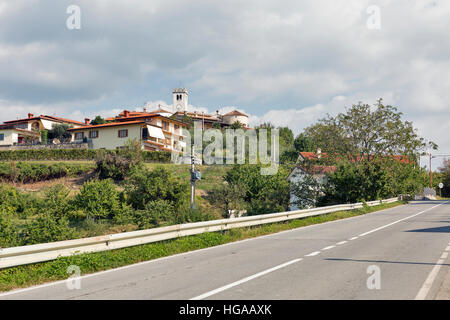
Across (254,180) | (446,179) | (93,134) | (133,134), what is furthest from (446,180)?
(93,134)

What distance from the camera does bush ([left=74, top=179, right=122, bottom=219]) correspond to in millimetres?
28291

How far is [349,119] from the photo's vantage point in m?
37.4

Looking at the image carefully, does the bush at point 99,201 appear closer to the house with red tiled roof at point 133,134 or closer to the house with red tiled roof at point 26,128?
the house with red tiled roof at point 133,134

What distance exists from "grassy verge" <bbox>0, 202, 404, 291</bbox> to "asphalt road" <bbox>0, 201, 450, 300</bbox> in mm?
343

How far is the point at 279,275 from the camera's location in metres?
7.62

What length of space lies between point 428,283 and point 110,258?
6.72 m

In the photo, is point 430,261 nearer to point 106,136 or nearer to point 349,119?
point 349,119

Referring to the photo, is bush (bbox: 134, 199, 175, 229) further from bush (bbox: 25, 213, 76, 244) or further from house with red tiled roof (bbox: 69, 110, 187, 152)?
house with red tiled roof (bbox: 69, 110, 187, 152)

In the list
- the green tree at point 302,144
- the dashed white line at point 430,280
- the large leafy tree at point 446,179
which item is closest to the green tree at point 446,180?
the large leafy tree at point 446,179

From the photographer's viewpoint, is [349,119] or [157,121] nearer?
[349,119]

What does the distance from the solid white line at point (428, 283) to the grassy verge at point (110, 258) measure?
6313 mm
